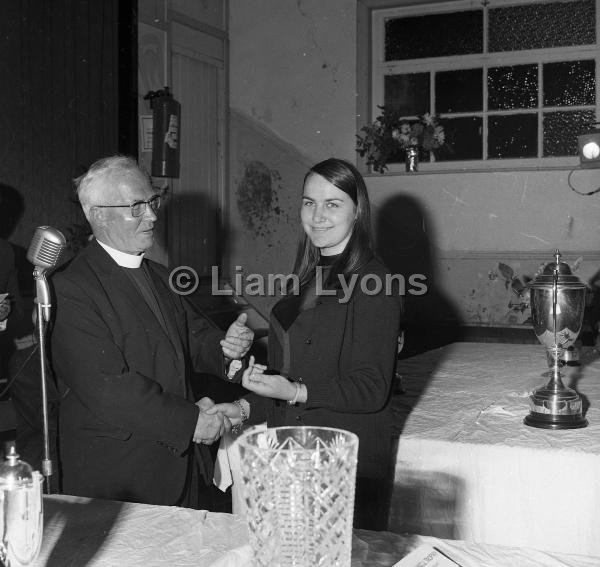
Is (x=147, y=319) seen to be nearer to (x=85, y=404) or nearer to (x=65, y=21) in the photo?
(x=85, y=404)

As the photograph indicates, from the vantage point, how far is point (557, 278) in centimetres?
200

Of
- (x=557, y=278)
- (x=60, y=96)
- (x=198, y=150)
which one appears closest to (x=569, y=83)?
(x=198, y=150)

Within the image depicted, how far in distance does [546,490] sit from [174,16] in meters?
5.79

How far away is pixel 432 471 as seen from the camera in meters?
1.89

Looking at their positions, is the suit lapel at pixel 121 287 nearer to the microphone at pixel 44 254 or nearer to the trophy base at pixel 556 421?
the microphone at pixel 44 254

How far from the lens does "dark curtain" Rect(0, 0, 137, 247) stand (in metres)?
5.07

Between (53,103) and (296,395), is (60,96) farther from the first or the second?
(296,395)

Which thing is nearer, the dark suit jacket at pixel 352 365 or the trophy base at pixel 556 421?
the dark suit jacket at pixel 352 365

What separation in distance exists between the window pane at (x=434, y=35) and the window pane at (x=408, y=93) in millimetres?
185

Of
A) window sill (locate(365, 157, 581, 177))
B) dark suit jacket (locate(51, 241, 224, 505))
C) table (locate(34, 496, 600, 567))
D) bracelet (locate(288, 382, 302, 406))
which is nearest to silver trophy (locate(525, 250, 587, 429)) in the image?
bracelet (locate(288, 382, 302, 406))

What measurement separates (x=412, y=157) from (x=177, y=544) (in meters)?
6.06

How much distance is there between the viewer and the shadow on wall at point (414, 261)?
6719mm

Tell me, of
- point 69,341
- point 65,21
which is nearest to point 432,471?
point 69,341

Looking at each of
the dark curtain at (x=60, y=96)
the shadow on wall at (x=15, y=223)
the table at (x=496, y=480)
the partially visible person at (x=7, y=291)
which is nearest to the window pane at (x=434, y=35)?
the dark curtain at (x=60, y=96)
